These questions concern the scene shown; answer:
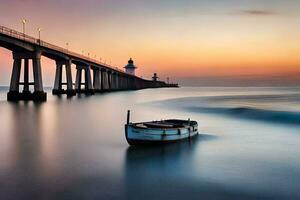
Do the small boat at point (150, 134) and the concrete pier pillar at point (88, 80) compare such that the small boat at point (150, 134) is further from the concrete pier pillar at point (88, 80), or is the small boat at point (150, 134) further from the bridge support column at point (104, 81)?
the bridge support column at point (104, 81)

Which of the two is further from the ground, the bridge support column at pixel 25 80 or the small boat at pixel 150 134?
the bridge support column at pixel 25 80

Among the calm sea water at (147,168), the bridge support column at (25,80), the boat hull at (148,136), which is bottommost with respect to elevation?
the calm sea water at (147,168)

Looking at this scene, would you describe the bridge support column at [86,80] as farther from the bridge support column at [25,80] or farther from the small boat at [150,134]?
the small boat at [150,134]

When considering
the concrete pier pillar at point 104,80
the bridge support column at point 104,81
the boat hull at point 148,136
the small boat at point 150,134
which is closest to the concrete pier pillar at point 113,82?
the bridge support column at point 104,81

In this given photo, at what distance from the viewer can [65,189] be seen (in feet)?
42.0

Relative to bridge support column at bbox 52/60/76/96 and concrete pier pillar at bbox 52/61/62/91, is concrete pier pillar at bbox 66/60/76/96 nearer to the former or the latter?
bridge support column at bbox 52/60/76/96

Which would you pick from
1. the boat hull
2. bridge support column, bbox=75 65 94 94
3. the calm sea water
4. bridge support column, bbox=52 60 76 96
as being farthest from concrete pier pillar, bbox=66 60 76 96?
the boat hull

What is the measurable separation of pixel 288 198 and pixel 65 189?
799 centimetres

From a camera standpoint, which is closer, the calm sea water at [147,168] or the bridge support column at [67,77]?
Answer: the calm sea water at [147,168]

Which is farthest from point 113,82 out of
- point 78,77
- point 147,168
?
point 147,168

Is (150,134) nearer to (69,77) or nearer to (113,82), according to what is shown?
(69,77)

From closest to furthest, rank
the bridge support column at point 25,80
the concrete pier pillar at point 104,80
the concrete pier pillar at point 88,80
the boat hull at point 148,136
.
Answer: the boat hull at point 148,136
the bridge support column at point 25,80
the concrete pier pillar at point 88,80
the concrete pier pillar at point 104,80

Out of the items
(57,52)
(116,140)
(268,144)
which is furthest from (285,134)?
(57,52)

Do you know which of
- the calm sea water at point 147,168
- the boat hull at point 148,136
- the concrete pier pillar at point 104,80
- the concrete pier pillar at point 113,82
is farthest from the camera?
the concrete pier pillar at point 113,82
